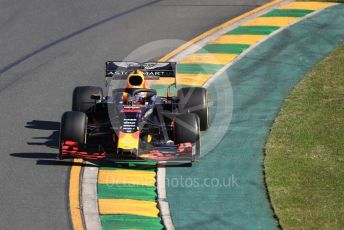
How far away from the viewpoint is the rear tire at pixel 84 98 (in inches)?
736

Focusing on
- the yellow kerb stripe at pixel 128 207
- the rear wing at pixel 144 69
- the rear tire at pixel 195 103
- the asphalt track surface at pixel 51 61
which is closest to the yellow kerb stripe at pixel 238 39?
the asphalt track surface at pixel 51 61

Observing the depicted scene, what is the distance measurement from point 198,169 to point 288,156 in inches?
75.3

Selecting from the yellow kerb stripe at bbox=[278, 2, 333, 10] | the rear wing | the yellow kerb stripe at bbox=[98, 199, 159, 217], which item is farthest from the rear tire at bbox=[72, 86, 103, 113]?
Result: the yellow kerb stripe at bbox=[278, 2, 333, 10]

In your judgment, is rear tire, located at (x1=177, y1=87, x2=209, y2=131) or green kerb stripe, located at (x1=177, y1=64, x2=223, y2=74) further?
green kerb stripe, located at (x1=177, y1=64, x2=223, y2=74)

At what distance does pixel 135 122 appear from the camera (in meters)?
17.1

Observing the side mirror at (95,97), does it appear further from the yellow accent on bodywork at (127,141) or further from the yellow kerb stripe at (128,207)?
the yellow kerb stripe at (128,207)

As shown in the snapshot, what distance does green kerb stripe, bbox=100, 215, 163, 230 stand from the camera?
577 inches

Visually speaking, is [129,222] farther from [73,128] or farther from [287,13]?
[287,13]

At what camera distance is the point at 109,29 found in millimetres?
26312

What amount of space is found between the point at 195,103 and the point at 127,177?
262 cm

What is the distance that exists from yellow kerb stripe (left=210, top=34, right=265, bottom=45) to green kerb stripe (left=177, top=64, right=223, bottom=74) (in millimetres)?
2024

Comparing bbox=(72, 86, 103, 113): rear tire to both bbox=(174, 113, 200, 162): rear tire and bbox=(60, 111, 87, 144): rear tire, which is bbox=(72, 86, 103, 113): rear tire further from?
bbox=(174, 113, 200, 162): rear tire

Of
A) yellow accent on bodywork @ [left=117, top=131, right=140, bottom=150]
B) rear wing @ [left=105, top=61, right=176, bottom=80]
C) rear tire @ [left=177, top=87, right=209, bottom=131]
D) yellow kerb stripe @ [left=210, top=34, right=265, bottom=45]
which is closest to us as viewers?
yellow accent on bodywork @ [left=117, top=131, right=140, bottom=150]

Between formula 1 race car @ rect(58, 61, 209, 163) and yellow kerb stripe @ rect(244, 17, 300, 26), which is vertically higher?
yellow kerb stripe @ rect(244, 17, 300, 26)
